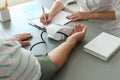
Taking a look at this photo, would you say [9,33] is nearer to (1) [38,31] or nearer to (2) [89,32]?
(1) [38,31]

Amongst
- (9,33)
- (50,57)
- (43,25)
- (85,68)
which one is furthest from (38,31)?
(85,68)

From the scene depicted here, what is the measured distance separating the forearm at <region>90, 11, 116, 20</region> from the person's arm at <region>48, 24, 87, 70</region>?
0.85 ft

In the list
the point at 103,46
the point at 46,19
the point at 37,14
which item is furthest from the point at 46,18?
the point at 103,46

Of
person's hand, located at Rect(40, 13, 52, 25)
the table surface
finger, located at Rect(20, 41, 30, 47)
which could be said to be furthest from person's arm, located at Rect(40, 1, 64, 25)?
finger, located at Rect(20, 41, 30, 47)

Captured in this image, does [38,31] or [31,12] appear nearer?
[38,31]

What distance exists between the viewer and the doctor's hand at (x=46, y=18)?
4.07 ft

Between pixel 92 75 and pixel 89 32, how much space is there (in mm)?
374

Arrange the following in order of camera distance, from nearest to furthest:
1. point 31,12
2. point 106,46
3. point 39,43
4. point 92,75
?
point 92,75
point 106,46
point 39,43
point 31,12

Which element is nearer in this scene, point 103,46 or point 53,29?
point 103,46

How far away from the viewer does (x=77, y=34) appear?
1.03 m

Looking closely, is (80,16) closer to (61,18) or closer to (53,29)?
(61,18)

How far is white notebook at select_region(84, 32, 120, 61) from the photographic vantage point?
3.01 ft

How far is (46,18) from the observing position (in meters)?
1.27

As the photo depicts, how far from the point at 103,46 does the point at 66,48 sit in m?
0.20
